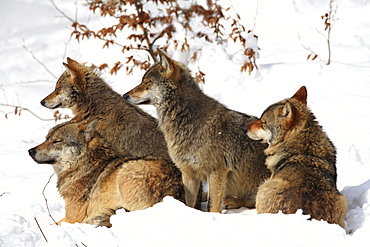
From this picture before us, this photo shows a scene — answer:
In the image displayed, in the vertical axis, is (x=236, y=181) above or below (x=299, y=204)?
below

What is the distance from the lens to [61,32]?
20719mm

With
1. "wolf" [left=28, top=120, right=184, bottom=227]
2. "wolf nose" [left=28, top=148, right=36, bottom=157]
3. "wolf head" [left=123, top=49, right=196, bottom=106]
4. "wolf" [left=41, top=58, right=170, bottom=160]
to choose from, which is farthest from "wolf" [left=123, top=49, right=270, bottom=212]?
"wolf nose" [left=28, top=148, right=36, bottom=157]

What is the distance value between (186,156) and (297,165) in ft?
4.84

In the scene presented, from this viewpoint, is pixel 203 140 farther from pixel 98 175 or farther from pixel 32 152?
pixel 32 152

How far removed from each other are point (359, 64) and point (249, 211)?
28.7ft

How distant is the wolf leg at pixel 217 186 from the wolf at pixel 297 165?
572 mm

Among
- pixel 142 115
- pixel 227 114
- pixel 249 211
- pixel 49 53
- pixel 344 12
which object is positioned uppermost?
pixel 344 12

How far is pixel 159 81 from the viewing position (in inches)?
253

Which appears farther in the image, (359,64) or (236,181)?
(359,64)

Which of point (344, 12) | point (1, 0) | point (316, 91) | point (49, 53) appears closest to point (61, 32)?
point (49, 53)

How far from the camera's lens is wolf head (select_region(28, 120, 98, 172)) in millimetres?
6145

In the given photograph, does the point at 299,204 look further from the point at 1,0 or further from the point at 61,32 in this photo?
the point at 1,0

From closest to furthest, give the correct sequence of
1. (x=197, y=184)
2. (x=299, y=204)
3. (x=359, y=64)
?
(x=299, y=204)
(x=197, y=184)
(x=359, y=64)

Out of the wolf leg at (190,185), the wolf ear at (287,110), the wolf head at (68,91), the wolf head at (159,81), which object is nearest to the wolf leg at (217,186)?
the wolf leg at (190,185)
